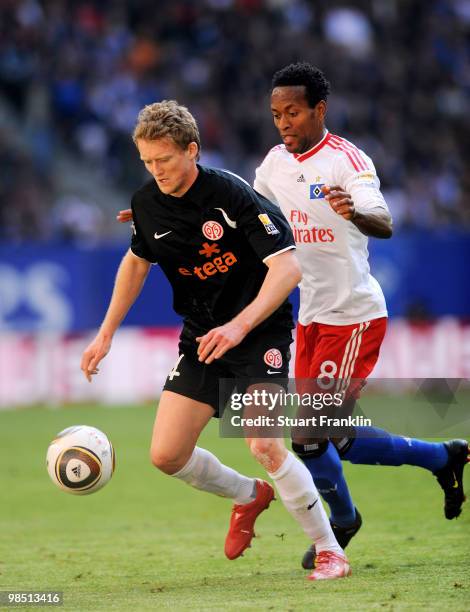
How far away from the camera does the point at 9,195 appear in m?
A: 18.1

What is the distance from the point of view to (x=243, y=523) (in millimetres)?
6500

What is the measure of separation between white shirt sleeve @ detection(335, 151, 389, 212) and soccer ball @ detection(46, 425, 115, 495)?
6.28 ft

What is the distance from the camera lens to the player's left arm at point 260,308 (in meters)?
5.55

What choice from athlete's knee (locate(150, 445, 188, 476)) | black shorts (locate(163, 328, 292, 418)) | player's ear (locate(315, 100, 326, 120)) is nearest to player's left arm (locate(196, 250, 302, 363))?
black shorts (locate(163, 328, 292, 418))

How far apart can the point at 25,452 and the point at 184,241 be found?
701 centimetres

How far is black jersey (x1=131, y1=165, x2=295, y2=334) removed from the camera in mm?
6090

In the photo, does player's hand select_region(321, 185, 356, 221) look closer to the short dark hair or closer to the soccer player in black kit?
the soccer player in black kit

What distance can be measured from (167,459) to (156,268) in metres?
10.9

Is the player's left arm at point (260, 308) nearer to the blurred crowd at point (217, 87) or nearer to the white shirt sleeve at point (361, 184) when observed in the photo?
the white shirt sleeve at point (361, 184)

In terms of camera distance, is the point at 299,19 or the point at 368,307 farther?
the point at 299,19

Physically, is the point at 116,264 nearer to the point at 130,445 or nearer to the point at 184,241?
the point at 130,445

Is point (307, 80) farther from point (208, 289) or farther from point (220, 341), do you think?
point (220, 341)

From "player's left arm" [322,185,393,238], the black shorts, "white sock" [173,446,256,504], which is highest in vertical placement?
"player's left arm" [322,185,393,238]

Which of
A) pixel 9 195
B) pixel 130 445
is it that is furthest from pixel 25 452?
pixel 9 195
